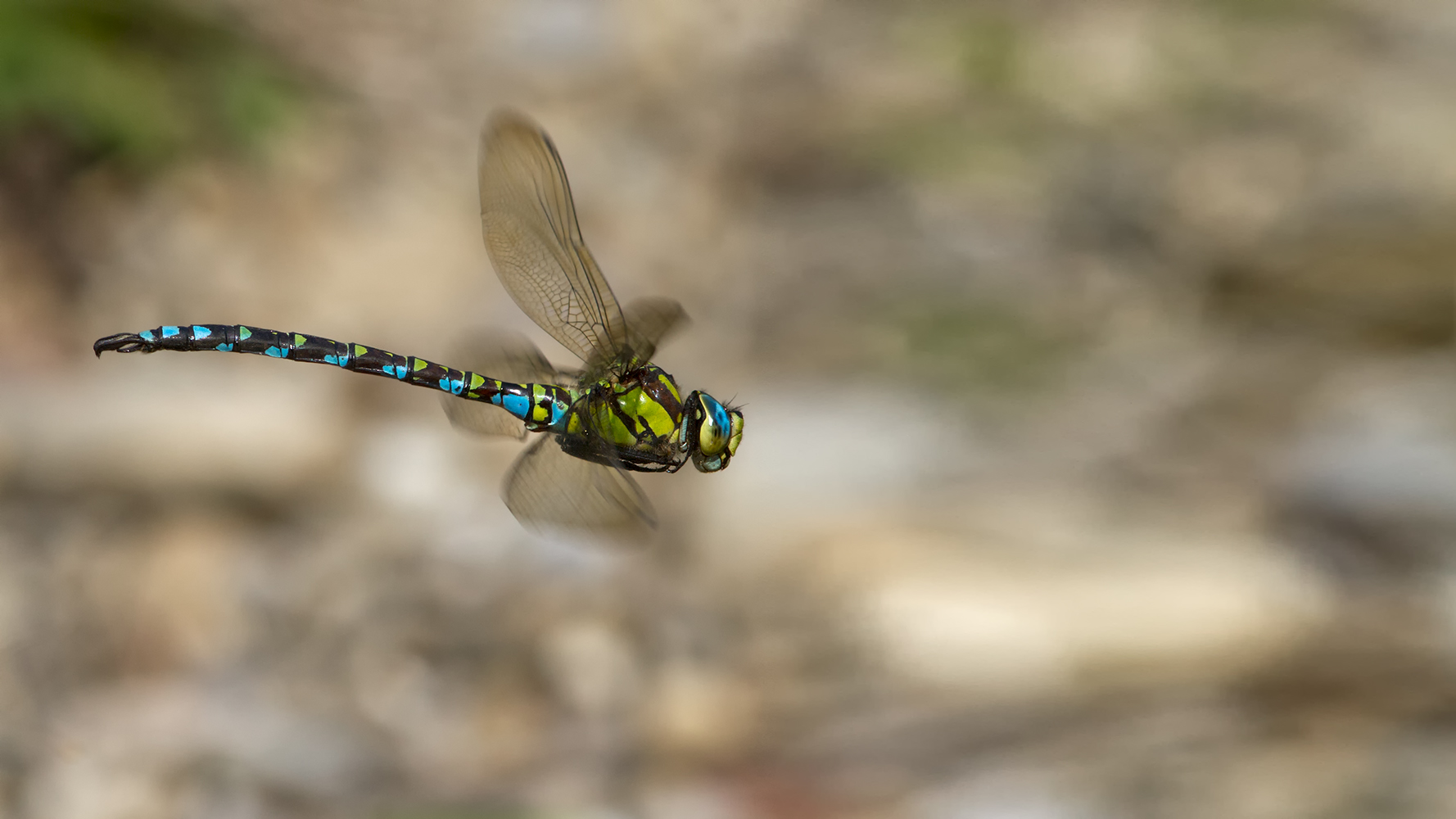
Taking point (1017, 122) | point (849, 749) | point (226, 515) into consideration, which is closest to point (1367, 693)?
point (849, 749)

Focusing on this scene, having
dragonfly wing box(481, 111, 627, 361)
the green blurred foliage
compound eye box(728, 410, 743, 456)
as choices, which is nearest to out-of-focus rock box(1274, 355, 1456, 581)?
compound eye box(728, 410, 743, 456)

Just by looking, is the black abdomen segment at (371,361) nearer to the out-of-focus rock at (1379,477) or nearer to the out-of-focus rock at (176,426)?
the out-of-focus rock at (176,426)

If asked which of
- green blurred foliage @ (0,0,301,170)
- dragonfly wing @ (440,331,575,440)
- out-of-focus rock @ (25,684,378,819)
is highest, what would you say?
green blurred foliage @ (0,0,301,170)

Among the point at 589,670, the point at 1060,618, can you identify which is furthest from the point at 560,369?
the point at 1060,618

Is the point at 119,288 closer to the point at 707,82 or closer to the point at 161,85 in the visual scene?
the point at 161,85

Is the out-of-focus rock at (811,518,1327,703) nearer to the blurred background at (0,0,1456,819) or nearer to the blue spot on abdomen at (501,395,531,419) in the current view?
the blurred background at (0,0,1456,819)

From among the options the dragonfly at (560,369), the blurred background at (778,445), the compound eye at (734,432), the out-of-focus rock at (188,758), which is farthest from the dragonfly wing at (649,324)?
the out-of-focus rock at (188,758)

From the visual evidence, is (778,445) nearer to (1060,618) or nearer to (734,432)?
(1060,618)
